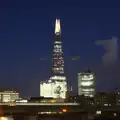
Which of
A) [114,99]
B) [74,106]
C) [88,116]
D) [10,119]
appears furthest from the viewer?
[114,99]

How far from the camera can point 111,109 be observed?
102m

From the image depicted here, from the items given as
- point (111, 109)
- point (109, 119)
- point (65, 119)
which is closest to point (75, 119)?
point (65, 119)

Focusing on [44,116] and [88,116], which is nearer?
[88,116]

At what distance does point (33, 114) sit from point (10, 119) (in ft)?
17.9

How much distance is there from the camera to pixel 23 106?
89125 mm

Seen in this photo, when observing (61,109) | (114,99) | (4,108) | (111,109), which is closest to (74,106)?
(61,109)

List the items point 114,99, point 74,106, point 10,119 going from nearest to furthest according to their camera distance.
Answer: point 10,119, point 74,106, point 114,99

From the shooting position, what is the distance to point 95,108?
9812 cm

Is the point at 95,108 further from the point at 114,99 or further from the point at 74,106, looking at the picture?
the point at 114,99

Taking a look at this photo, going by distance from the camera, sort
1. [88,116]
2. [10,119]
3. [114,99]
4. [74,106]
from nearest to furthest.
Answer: [10,119], [88,116], [74,106], [114,99]

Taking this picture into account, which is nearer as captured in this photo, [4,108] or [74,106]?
[4,108]

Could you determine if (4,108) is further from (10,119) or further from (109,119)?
(109,119)

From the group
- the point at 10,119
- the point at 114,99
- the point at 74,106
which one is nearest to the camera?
the point at 10,119

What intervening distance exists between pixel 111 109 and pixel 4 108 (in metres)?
31.0
